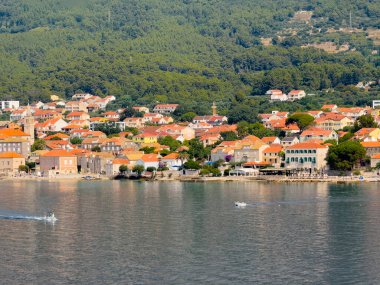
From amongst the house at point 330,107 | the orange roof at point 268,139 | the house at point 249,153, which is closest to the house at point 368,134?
the orange roof at point 268,139

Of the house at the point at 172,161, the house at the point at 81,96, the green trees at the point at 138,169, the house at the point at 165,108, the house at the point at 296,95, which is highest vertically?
the house at the point at 81,96

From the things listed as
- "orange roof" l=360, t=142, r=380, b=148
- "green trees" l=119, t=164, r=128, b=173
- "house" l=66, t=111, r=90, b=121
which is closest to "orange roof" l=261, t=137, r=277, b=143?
"orange roof" l=360, t=142, r=380, b=148

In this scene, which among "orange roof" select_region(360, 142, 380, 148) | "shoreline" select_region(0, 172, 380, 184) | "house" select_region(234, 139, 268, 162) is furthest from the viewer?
"house" select_region(234, 139, 268, 162)

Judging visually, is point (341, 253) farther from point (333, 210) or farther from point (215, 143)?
point (215, 143)

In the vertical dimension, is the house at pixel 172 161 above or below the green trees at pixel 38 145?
below

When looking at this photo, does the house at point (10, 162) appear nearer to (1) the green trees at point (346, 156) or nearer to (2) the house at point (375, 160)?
(1) the green trees at point (346, 156)

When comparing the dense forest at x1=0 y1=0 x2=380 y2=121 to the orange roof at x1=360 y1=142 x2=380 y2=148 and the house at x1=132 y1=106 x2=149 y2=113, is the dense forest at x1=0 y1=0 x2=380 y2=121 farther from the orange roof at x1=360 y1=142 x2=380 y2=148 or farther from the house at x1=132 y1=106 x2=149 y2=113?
the orange roof at x1=360 y1=142 x2=380 y2=148
